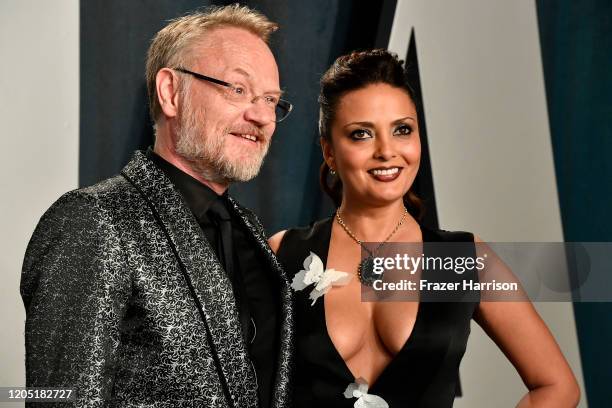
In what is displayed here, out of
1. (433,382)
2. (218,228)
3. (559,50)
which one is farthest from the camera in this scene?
(559,50)

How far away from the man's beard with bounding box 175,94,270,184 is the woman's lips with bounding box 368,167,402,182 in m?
0.36

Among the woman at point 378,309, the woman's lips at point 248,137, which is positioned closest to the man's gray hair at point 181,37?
the woman's lips at point 248,137

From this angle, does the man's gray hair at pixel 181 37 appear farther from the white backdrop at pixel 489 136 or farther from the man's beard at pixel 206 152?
the white backdrop at pixel 489 136

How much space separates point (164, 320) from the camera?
1.37m

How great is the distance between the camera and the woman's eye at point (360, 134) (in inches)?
73.8

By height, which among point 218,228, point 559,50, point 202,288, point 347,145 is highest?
point 559,50

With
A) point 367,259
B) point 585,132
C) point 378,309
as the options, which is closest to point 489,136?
point 585,132

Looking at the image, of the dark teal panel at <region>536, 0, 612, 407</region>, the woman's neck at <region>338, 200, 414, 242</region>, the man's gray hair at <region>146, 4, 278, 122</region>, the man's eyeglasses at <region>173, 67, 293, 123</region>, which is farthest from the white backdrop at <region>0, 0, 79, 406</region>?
the dark teal panel at <region>536, 0, 612, 407</region>

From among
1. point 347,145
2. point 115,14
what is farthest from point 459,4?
point 115,14

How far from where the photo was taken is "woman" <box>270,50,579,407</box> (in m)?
1.74

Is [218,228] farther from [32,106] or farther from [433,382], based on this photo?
[32,106]

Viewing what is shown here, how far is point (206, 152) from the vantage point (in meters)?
1.61

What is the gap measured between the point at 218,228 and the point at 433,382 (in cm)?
66

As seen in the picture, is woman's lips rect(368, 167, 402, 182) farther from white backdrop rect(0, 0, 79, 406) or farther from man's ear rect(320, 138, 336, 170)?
white backdrop rect(0, 0, 79, 406)
